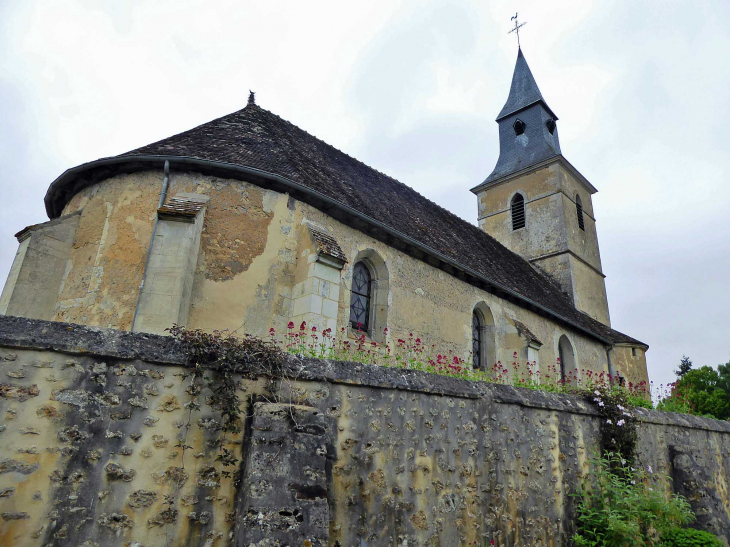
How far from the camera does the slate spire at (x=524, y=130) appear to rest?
73.5 feet

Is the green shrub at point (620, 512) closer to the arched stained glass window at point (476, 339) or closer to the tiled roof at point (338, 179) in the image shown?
the tiled roof at point (338, 179)

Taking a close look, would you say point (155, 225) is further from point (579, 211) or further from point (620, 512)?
point (579, 211)

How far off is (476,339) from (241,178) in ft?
23.9

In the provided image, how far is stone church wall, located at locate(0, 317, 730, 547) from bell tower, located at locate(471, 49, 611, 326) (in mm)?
16528

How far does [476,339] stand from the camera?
1196cm

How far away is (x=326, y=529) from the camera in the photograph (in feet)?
10.1

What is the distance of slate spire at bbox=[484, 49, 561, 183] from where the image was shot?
73.5 ft

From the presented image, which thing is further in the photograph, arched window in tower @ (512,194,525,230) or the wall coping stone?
arched window in tower @ (512,194,525,230)

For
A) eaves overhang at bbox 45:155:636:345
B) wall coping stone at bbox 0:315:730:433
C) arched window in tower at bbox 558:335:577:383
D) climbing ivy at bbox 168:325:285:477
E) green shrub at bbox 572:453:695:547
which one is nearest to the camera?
wall coping stone at bbox 0:315:730:433

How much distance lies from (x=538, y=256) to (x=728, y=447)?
477 inches

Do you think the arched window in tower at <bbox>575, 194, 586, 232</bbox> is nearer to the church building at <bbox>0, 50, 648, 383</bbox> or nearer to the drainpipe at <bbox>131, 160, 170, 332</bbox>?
the church building at <bbox>0, 50, 648, 383</bbox>

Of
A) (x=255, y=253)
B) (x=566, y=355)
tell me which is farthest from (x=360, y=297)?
(x=566, y=355)

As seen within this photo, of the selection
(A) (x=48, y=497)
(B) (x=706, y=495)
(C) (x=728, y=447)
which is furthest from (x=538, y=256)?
(A) (x=48, y=497)

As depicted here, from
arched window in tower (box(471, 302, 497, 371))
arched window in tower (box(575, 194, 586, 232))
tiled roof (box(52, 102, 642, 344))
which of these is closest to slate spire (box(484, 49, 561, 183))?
arched window in tower (box(575, 194, 586, 232))
